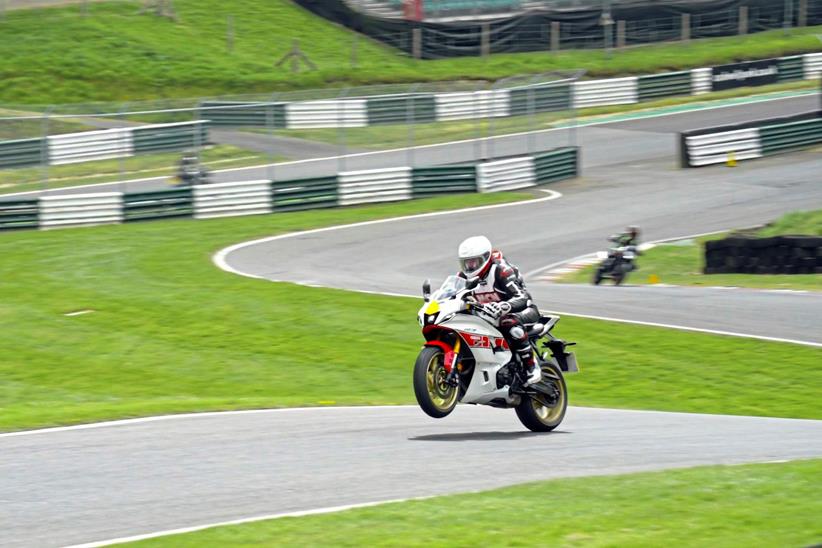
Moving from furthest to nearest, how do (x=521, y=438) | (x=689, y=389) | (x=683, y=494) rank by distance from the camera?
(x=689, y=389) → (x=521, y=438) → (x=683, y=494)

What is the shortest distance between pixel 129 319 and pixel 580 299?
298 inches

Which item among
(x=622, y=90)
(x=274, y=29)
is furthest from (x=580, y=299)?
(x=274, y=29)

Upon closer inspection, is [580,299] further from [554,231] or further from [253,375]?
[554,231]

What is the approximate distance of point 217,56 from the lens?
48.4 meters

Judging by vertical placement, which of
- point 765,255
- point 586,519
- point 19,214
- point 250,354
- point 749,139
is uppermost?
point 749,139

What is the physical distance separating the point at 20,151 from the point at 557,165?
1566 centimetres

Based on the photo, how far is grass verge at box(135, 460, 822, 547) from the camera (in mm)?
6852

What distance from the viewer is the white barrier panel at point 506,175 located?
3447 cm

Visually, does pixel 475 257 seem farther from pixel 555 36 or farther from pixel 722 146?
pixel 555 36

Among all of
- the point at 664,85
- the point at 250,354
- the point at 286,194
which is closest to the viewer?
the point at 250,354

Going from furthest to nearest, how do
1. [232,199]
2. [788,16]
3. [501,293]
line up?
[788,16] → [232,199] → [501,293]

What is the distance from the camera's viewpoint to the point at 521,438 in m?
11.2

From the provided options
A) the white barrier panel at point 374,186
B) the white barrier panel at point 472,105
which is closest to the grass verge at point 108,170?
the white barrier panel at point 374,186

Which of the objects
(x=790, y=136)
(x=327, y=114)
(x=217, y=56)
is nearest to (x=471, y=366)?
(x=327, y=114)
